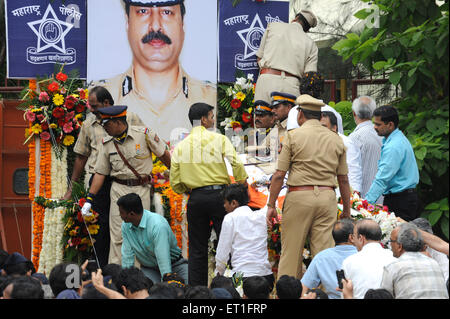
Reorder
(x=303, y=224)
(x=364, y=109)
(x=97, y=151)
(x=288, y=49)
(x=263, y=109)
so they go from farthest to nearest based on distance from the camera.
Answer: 1. (x=288, y=49)
2. (x=263, y=109)
3. (x=97, y=151)
4. (x=364, y=109)
5. (x=303, y=224)

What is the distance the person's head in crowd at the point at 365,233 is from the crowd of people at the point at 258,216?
1cm

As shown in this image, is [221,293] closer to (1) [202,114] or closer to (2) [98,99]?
(1) [202,114]

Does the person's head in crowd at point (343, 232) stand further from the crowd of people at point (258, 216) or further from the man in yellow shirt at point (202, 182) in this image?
the man in yellow shirt at point (202, 182)

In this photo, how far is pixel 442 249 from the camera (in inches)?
229

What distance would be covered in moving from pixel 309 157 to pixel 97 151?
314 centimetres

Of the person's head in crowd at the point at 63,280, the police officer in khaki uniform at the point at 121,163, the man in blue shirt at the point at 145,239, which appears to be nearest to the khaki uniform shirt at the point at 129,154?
the police officer in khaki uniform at the point at 121,163

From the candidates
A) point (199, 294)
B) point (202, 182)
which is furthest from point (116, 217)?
point (199, 294)

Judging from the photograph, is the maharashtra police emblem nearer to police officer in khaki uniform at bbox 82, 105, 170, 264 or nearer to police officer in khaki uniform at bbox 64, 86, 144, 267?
police officer in khaki uniform at bbox 64, 86, 144, 267

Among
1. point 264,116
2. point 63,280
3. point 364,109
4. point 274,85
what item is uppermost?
point 274,85

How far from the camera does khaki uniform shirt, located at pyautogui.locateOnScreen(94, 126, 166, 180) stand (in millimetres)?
8359

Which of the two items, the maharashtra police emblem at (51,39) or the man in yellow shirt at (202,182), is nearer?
the man in yellow shirt at (202,182)

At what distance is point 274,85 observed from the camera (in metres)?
10.1

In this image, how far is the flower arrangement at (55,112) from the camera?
944cm
